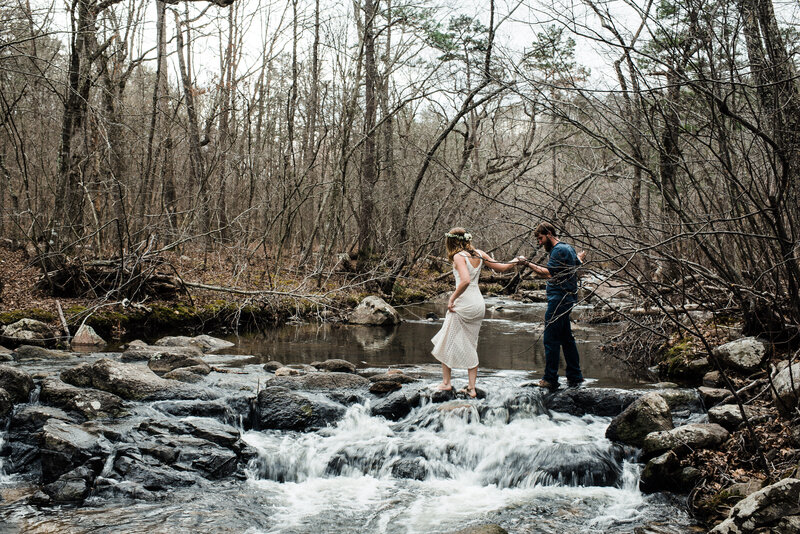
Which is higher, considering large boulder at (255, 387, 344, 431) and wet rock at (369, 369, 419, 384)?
wet rock at (369, 369, 419, 384)

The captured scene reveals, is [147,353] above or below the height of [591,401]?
above

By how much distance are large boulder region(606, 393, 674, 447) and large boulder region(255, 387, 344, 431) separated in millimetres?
3289

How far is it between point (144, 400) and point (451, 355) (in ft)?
12.6

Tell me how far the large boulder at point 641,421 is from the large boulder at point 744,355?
1422 millimetres

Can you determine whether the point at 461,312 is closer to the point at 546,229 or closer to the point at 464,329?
the point at 464,329

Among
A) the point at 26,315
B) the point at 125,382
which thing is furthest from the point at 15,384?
the point at 26,315

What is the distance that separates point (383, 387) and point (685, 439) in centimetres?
379

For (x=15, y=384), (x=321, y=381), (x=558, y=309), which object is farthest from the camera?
(x=321, y=381)

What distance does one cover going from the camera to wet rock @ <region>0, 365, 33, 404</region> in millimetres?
6891

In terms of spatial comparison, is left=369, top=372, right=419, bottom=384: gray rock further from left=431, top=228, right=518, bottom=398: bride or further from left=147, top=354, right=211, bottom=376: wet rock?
left=147, top=354, right=211, bottom=376: wet rock

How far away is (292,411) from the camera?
290 inches

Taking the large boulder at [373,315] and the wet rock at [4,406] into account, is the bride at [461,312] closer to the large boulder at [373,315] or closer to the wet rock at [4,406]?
the wet rock at [4,406]

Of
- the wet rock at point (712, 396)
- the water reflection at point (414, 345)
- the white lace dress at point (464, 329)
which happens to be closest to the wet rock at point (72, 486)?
the white lace dress at point (464, 329)

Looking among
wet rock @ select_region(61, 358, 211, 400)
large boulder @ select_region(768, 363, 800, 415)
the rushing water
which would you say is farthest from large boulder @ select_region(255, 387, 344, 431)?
large boulder @ select_region(768, 363, 800, 415)
